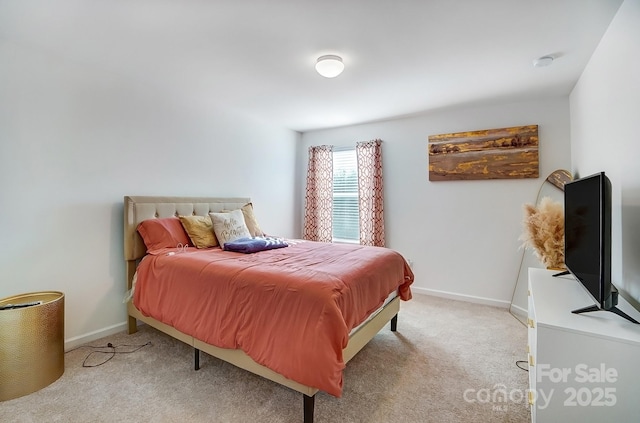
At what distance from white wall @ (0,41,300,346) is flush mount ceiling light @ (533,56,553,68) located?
3.34 m

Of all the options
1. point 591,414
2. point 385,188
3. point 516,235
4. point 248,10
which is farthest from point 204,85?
point 516,235

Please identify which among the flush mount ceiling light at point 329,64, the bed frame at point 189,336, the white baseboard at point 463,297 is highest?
the flush mount ceiling light at point 329,64

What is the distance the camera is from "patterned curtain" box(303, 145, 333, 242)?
459 centimetres

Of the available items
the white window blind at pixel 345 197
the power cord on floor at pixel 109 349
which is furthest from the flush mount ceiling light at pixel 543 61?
the power cord on floor at pixel 109 349

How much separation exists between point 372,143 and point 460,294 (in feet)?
7.81

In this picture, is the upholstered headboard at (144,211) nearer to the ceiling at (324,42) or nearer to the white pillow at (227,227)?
the white pillow at (227,227)

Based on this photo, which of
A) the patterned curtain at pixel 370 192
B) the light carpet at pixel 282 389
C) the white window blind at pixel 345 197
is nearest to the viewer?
the light carpet at pixel 282 389

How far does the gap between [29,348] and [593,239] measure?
10.8 feet

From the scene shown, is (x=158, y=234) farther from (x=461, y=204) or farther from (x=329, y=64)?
(x=461, y=204)

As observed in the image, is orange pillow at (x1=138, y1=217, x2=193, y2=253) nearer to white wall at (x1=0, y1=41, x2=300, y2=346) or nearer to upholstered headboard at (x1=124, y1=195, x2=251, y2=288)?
upholstered headboard at (x1=124, y1=195, x2=251, y2=288)

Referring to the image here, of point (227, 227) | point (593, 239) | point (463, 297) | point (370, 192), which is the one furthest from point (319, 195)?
point (593, 239)

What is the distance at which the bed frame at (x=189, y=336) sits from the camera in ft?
5.34

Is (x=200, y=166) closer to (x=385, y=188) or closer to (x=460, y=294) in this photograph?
(x=385, y=188)

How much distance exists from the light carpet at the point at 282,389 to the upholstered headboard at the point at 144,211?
765 mm
